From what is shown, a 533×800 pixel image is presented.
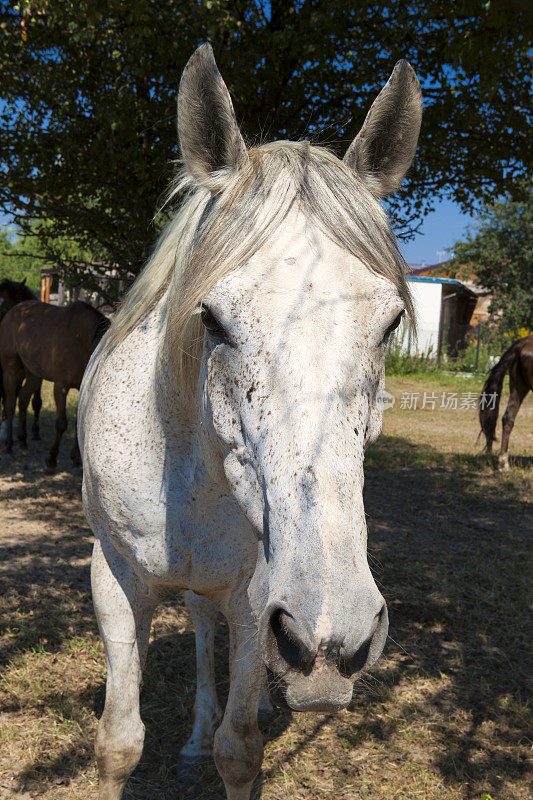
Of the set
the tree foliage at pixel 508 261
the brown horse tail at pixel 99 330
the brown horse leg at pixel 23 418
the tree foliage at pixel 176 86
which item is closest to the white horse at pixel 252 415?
the tree foliage at pixel 176 86

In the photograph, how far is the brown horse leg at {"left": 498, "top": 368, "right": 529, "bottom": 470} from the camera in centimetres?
895

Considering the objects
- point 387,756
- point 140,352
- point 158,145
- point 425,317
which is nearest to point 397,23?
point 158,145

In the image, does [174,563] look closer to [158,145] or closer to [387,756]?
[387,756]

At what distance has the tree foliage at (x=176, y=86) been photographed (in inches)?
213

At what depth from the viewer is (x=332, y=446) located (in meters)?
1.23

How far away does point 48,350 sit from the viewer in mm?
7887

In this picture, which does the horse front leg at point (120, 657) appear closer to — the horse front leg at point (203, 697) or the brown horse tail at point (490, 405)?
the horse front leg at point (203, 697)

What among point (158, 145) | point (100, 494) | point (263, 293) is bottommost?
point (100, 494)

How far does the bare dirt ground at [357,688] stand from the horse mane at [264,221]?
6.46 ft

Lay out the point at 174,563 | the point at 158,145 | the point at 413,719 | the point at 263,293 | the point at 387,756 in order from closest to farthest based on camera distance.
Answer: the point at 263,293 → the point at 174,563 → the point at 387,756 → the point at 413,719 → the point at 158,145

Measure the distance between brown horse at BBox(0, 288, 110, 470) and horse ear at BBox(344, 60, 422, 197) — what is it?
5.68 meters

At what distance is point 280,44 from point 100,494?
491cm

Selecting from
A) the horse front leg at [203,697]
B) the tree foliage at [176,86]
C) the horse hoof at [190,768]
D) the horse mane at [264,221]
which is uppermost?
the tree foliage at [176,86]

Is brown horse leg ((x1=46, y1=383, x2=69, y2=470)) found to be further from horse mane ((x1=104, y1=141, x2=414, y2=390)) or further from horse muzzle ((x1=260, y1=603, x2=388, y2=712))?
horse muzzle ((x1=260, y1=603, x2=388, y2=712))
